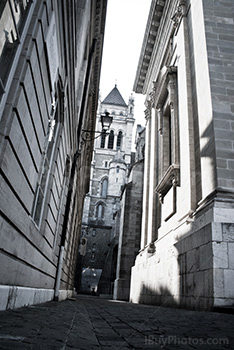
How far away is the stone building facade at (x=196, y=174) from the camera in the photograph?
5.72 meters

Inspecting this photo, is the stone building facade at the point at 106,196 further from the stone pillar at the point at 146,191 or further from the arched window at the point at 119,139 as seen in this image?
the stone pillar at the point at 146,191

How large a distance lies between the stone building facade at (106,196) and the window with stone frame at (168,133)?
74.1 ft

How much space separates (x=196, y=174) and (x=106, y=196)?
48.2m

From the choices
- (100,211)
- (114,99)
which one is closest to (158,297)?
(100,211)

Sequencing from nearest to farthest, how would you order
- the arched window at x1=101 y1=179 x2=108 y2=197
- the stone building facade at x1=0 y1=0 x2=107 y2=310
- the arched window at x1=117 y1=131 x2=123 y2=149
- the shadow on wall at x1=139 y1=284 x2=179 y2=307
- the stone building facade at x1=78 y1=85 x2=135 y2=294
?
the stone building facade at x1=0 y1=0 x2=107 y2=310 → the shadow on wall at x1=139 y1=284 x2=179 y2=307 → the stone building facade at x1=78 y1=85 x2=135 y2=294 → the arched window at x1=101 y1=179 x2=108 y2=197 → the arched window at x1=117 y1=131 x2=123 y2=149

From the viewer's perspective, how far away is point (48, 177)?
5.28 metres

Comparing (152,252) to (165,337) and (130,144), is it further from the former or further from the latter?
(130,144)

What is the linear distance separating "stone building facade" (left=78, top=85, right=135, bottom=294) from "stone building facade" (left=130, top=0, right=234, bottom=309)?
2284 cm

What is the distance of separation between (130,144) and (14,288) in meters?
61.6

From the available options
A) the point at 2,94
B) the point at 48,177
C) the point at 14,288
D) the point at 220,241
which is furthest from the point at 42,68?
the point at 220,241

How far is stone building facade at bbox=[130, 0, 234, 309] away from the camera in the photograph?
5.72 meters

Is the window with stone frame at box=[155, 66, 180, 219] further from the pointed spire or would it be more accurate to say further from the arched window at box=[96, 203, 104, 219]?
the pointed spire

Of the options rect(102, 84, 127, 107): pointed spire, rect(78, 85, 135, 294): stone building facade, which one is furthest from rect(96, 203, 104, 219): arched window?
rect(102, 84, 127, 107): pointed spire

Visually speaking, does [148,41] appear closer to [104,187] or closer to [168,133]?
[168,133]
